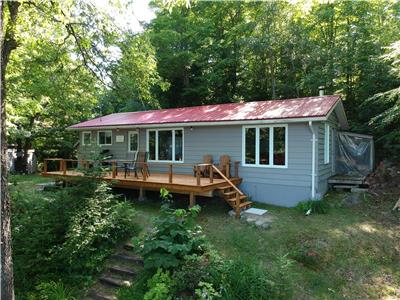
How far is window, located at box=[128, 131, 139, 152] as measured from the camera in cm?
1257

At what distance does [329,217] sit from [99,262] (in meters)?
5.88

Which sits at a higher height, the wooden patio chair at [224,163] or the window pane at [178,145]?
the window pane at [178,145]

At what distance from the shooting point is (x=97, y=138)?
1394cm

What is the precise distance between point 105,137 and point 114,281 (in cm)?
928

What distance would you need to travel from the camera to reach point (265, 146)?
934 cm

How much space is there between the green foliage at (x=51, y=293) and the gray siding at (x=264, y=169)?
5254 mm

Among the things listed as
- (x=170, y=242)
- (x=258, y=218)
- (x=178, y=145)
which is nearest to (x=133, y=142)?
(x=178, y=145)

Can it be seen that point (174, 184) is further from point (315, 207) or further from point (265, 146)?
point (315, 207)

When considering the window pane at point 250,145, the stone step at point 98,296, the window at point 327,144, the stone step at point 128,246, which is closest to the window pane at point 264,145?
the window pane at point 250,145

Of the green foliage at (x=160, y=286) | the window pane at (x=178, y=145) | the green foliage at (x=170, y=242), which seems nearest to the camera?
the green foliage at (x=160, y=286)

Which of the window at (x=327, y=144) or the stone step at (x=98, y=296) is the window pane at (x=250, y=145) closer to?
the window at (x=327, y=144)

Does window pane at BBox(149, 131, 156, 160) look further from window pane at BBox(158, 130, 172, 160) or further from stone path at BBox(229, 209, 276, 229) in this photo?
stone path at BBox(229, 209, 276, 229)

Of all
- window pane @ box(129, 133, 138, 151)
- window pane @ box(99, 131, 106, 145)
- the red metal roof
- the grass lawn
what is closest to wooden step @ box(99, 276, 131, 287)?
the grass lawn

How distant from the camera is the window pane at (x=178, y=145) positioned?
1129 centimetres
